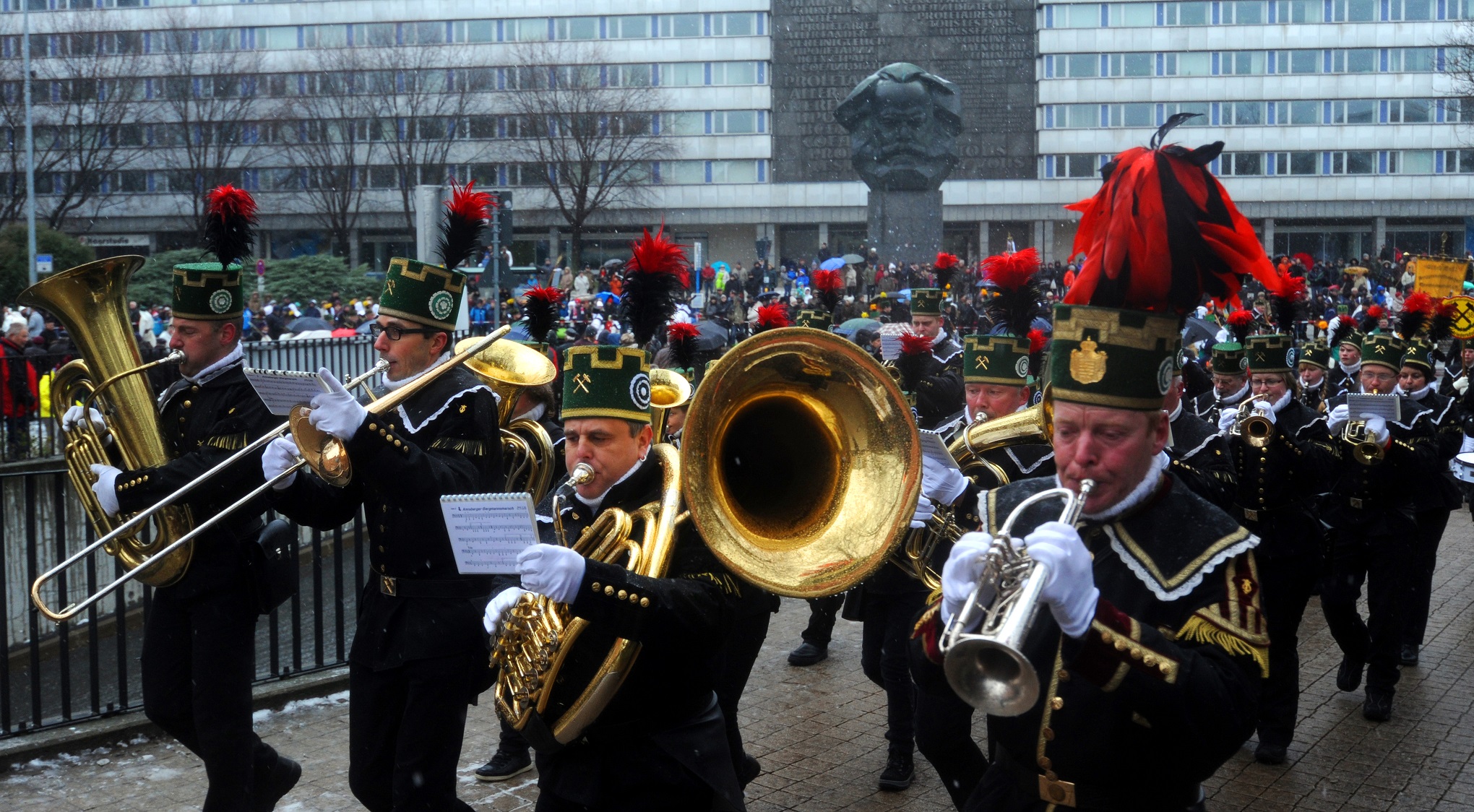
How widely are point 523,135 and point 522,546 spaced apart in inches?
2124

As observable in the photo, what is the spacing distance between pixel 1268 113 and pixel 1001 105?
12547mm

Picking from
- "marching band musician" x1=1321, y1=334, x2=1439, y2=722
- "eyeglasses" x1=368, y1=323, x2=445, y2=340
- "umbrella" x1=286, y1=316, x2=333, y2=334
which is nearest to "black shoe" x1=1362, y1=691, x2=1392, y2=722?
"marching band musician" x1=1321, y1=334, x2=1439, y2=722

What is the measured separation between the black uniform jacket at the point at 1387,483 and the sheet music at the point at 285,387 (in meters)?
5.91

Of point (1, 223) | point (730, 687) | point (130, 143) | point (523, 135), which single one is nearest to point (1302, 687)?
point (730, 687)

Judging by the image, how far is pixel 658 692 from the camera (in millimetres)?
3863

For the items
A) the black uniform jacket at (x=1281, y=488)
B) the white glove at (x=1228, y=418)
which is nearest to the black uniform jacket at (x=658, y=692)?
the black uniform jacket at (x=1281, y=488)

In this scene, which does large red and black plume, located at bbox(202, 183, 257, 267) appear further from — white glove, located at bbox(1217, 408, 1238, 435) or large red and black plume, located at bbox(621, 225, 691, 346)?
white glove, located at bbox(1217, 408, 1238, 435)

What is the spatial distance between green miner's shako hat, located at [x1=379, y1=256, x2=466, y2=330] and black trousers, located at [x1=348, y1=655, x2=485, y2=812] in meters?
1.25

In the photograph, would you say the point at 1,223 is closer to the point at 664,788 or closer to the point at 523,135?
the point at 523,135

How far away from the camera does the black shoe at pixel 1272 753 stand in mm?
6957

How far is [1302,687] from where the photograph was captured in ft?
28.0

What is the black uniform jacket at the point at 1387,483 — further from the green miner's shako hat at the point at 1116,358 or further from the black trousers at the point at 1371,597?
the green miner's shako hat at the point at 1116,358

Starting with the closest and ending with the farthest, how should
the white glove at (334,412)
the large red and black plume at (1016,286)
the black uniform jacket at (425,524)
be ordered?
the white glove at (334,412) < the black uniform jacket at (425,524) < the large red and black plume at (1016,286)

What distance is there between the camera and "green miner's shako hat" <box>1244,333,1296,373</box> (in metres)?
7.54
